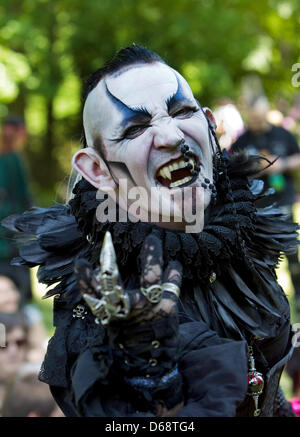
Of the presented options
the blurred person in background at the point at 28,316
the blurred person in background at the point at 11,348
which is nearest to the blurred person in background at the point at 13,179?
the blurred person in background at the point at 28,316

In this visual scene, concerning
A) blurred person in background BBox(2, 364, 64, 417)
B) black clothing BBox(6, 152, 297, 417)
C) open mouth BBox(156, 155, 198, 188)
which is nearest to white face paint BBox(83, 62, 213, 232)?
open mouth BBox(156, 155, 198, 188)

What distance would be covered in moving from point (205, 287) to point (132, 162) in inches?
18.7

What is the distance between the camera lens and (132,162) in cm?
Answer: 196

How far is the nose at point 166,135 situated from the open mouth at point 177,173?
6 centimetres

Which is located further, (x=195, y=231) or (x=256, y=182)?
(x=256, y=182)

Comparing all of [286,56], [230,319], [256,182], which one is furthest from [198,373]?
[286,56]

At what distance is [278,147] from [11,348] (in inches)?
119

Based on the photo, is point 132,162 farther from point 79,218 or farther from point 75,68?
point 75,68

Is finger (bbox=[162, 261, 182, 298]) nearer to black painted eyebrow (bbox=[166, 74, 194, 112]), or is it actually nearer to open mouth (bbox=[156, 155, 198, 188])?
open mouth (bbox=[156, 155, 198, 188])

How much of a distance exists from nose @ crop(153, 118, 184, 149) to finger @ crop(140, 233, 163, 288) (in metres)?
0.38

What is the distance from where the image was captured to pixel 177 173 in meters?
1.99

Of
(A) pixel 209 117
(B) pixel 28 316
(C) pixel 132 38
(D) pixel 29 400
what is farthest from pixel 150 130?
(C) pixel 132 38

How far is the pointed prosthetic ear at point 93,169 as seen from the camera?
2.04 metres

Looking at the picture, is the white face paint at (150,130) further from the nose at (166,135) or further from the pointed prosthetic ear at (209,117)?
the pointed prosthetic ear at (209,117)
